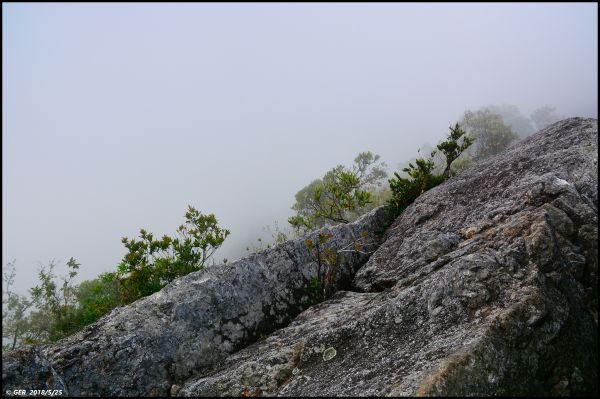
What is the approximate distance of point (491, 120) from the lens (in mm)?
65500

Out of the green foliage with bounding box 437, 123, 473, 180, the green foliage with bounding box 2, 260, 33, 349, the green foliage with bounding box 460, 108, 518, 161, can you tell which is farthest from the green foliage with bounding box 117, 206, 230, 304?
the green foliage with bounding box 460, 108, 518, 161

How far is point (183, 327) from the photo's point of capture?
25.6 feet

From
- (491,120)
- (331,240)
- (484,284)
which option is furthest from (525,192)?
(491,120)

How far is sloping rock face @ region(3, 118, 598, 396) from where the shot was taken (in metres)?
4.91

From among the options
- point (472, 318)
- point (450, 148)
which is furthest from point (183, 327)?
point (450, 148)

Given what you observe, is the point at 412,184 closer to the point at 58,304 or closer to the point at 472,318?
the point at 472,318

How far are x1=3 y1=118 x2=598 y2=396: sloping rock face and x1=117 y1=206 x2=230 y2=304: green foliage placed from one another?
11.6ft

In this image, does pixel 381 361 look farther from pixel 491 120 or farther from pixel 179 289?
pixel 491 120

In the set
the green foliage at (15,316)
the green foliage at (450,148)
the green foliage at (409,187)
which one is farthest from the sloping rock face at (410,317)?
the green foliage at (15,316)

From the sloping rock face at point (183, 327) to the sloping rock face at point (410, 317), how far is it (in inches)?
1.1

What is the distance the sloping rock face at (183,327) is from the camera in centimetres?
676

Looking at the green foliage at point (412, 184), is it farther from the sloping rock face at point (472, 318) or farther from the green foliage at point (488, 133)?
the green foliage at point (488, 133)

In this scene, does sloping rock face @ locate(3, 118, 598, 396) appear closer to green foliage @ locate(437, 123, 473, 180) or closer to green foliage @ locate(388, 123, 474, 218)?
green foliage @ locate(388, 123, 474, 218)

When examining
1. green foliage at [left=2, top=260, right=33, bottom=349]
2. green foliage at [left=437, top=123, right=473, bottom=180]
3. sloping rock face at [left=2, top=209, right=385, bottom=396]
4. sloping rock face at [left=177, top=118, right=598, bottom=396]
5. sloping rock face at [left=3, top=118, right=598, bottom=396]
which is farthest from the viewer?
green foliage at [left=2, top=260, right=33, bottom=349]
